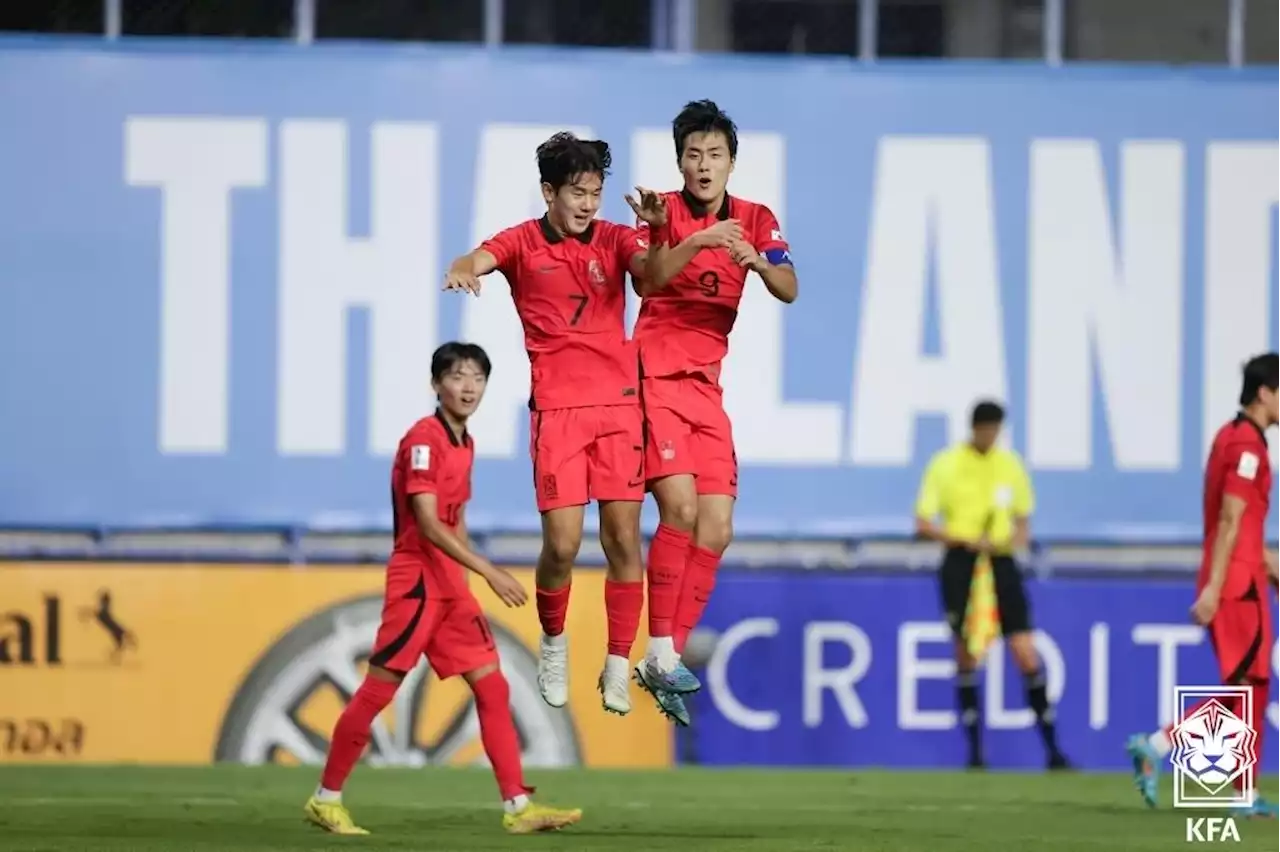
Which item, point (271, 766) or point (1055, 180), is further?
point (1055, 180)

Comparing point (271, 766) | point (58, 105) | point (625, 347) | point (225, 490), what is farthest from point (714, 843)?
point (58, 105)

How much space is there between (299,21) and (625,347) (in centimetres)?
843

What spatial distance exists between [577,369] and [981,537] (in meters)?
7.21

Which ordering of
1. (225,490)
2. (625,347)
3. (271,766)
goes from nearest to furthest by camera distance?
1. (625,347)
2. (271,766)
3. (225,490)

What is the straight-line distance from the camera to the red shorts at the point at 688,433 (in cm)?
1151

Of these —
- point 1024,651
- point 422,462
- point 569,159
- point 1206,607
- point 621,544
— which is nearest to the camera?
point 569,159

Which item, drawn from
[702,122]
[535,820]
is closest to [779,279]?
[702,122]

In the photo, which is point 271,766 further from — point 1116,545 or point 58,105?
point 1116,545

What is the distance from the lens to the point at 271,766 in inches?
687

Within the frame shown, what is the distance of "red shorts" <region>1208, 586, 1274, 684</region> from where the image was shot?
13.3 m

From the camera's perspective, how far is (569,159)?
1115 cm

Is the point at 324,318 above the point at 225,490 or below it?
above

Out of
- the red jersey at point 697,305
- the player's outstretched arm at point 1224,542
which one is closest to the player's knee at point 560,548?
the red jersey at point 697,305

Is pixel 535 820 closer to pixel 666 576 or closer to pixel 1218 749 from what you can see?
pixel 666 576
